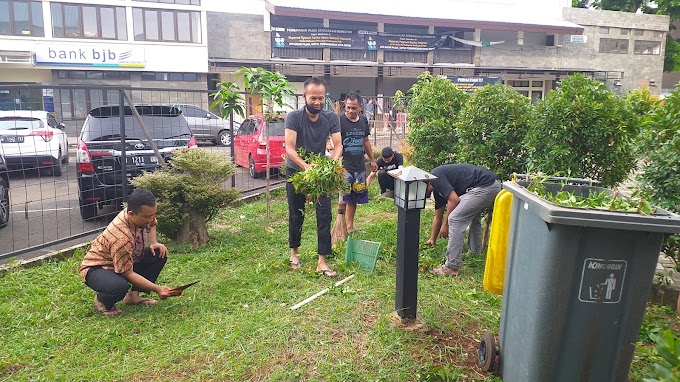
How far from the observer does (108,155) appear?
6.83m

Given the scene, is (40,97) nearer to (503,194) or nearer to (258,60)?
(503,194)

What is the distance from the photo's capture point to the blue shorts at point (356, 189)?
20.1 ft

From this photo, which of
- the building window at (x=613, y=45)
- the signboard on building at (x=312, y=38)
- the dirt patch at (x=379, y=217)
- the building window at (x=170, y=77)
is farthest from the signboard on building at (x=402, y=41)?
the dirt patch at (x=379, y=217)

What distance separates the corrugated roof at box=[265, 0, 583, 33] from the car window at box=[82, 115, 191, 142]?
1927 centimetres

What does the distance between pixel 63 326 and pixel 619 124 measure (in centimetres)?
491

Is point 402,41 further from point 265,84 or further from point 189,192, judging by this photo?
point 189,192

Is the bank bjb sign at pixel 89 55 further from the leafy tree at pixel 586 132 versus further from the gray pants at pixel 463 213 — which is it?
the leafy tree at pixel 586 132

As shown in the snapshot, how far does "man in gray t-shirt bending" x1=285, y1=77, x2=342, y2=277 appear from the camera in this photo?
4832mm

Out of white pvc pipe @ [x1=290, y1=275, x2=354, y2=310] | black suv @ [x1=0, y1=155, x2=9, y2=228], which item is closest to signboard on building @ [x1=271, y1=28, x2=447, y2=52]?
black suv @ [x1=0, y1=155, x2=9, y2=228]

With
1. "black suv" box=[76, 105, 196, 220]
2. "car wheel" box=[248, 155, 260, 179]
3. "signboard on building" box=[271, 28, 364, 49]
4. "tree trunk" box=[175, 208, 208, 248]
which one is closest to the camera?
"tree trunk" box=[175, 208, 208, 248]

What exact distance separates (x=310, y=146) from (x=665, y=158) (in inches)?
120

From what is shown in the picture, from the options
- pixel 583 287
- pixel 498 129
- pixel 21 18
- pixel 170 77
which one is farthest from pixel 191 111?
pixel 21 18

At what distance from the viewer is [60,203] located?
8.52 meters

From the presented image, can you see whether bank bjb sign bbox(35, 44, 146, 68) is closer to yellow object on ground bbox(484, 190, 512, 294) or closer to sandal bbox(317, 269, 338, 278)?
sandal bbox(317, 269, 338, 278)
